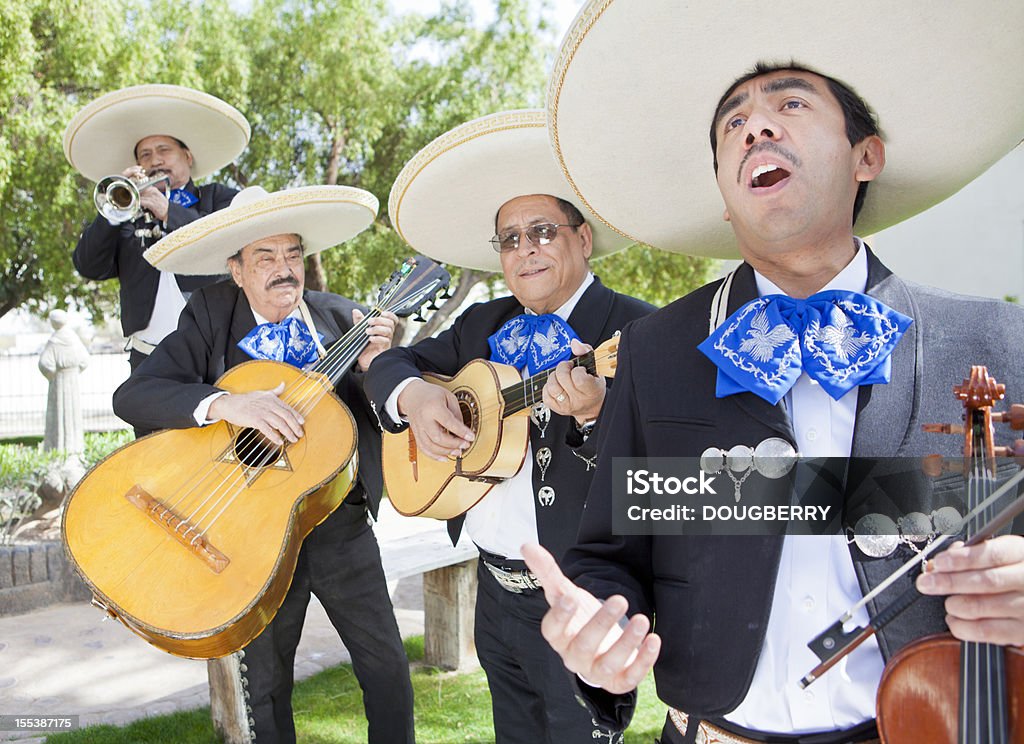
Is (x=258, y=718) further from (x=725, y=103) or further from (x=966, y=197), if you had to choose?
(x=966, y=197)

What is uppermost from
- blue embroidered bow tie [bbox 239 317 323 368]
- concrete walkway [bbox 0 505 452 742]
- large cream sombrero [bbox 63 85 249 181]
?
large cream sombrero [bbox 63 85 249 181]

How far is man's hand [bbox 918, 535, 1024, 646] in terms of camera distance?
110 cm

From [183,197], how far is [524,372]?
2602mm

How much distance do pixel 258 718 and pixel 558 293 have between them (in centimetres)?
204

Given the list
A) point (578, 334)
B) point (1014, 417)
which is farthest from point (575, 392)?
point (1014, 417)

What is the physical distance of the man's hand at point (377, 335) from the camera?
3.44 m

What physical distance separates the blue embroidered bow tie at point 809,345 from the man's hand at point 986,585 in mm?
413

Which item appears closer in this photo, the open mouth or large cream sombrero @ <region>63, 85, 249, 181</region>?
the open mouth

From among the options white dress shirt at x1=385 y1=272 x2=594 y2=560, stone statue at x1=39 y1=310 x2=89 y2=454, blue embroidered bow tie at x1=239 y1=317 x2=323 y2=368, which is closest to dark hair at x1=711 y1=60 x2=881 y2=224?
white dress shirt at x1=385 y1=272 x2=594 y2=560

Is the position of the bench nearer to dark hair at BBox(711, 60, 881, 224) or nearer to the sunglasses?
the sunglasses

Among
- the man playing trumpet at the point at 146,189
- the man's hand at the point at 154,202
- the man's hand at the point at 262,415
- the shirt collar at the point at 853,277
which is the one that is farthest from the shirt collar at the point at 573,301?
the man's hand at the point at 154,202

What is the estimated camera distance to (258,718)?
10.9ft

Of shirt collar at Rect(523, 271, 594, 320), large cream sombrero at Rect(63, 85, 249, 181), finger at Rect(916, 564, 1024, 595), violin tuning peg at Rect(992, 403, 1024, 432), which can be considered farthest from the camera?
large cream sombrero at Rect(63, 85, 249, 181)

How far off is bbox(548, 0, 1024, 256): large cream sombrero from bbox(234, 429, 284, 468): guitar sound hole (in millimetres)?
1710
